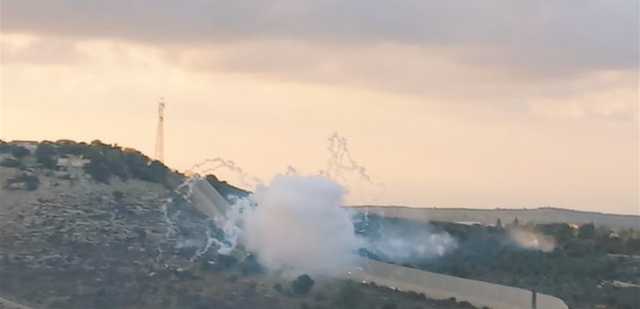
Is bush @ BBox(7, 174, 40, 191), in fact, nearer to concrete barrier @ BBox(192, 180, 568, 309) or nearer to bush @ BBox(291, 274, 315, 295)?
bush @ BBox(291, 274, 315, 295)

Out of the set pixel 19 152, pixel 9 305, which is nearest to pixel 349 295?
pixel 9 305

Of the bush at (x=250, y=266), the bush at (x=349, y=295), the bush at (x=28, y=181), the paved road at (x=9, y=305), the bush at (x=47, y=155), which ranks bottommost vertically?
the paved road at (x=9, y=305)

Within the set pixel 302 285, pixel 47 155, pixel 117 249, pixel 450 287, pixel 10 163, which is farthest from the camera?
pixel 47 155

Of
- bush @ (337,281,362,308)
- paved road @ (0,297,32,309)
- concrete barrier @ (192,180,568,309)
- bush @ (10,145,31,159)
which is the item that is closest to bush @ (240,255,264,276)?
concrete barrier @ (192,180,568,309)

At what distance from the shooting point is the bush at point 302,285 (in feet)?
314

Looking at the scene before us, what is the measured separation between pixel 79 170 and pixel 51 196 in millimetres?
7898

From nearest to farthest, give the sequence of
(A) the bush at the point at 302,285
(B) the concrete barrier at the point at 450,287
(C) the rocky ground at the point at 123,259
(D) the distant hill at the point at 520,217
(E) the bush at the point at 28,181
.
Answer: (B) the concrete barrier at the point at 450,287 < (C) the rocky ground at the point at 123,259 < (A) the bush at the point at 302,285 < (E) the bush at the point at 28,181 < (D) the distant hill at the point at 520,217

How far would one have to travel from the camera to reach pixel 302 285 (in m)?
96.2

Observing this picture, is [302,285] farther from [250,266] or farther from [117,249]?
[117,249]

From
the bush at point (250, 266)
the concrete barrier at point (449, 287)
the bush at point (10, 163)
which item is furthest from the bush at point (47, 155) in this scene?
the concrete barrier at point (449, 287)

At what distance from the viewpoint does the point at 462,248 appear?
12194cm

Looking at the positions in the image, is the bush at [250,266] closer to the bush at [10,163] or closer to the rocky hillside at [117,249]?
the rocky hillside at [117,249]

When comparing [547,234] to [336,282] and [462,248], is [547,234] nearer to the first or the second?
[462,248]

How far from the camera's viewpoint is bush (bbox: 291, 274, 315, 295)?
95725mm
